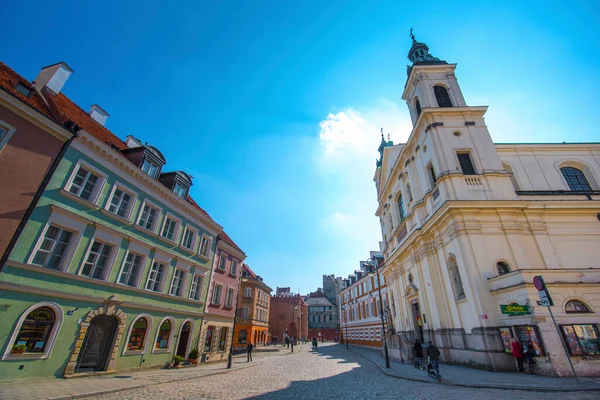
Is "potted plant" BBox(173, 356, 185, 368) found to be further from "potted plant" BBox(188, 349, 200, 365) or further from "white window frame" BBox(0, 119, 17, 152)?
"white window frame" BBox(0, 119, 17, 152)

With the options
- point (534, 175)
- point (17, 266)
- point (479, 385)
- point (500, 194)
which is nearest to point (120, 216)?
point (17, 266)

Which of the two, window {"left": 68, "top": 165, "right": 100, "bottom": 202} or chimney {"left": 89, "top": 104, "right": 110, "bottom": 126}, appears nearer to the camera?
window {"left": 68, "top": 165, "right": 100, "bottom": 202}

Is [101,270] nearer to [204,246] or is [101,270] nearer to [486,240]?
[204,246]

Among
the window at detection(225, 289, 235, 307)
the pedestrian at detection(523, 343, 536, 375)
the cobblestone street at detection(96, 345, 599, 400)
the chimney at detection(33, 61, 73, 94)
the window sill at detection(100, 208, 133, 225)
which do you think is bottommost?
the cobblestone street at detection(96, 345, 599, 400)

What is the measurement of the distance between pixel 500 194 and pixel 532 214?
7.59 ft

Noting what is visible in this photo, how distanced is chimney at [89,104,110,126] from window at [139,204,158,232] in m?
7.07

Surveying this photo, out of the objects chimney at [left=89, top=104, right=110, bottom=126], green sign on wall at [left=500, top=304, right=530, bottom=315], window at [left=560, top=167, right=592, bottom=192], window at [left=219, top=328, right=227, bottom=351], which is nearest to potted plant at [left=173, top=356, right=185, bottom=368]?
window at [left=219, top=328, right=227, bottom=351]

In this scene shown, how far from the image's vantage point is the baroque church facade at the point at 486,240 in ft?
41.4

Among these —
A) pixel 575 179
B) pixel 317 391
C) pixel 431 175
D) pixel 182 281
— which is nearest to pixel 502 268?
pixel 431 175

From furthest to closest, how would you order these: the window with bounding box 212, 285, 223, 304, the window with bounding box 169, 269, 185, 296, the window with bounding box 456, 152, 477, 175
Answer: the window with bounding box 212, 285, 223, 304 → the window with bounding box 456, 152, 477, 175 → the window with bounding box 169, 269, 185, 296

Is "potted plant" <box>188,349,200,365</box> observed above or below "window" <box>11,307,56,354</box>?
below

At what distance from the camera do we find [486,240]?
55.2 feet

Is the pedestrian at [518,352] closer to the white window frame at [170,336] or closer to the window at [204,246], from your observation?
the white window frame at [170,336]

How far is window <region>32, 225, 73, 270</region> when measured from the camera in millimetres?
10820
